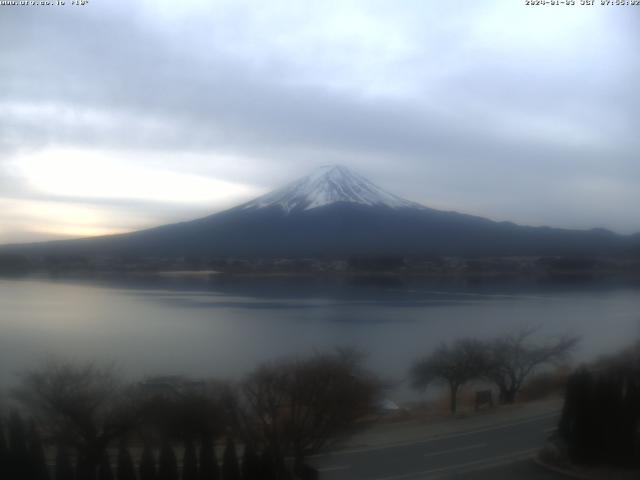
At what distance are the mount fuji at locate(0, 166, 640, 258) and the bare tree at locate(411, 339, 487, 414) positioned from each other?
1.02m

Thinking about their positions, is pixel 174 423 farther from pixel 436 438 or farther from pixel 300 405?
pixel 436 438

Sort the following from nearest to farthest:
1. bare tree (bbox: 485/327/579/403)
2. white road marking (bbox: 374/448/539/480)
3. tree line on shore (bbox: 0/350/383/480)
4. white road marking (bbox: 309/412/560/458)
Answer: tree line on shore (bbox: 0/350/383/480) < white road marking (bbox: 374/448/539/480) < white road marking (bbox: 309/412/560/458) < bare tree (bbox: 485/327/579/403)

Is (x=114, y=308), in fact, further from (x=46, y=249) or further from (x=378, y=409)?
(x=378, y=409)

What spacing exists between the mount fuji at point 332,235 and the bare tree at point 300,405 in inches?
55.3

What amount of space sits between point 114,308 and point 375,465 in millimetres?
2646

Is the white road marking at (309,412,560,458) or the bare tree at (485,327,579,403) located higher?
the bare tree at (485,327,579,403)

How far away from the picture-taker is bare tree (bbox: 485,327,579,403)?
3.90 metres

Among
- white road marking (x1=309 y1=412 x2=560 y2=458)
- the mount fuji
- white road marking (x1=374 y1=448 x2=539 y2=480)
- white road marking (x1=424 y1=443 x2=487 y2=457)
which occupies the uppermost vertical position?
the mount fuji

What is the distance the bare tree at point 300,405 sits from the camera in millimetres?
2984

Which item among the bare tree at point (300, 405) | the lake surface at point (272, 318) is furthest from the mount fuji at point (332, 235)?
the bare tree at point (300, 405)

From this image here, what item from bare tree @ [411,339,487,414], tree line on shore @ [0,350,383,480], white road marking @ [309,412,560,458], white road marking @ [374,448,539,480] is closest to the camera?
tree line on shore @ [0,350,383,480]

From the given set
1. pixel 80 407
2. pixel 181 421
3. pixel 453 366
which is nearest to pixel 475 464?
pixel 453 366

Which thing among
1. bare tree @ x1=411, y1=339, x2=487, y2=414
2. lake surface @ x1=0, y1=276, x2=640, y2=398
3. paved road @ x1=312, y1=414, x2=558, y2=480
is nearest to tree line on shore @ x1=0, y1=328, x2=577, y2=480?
paved road @ x1=312, y1=414, x2=558, y2=480

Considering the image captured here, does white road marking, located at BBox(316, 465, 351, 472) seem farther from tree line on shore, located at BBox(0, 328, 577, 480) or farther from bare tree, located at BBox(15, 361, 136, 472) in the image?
bare tree, located at BBox(15, 361, 136, 472)
